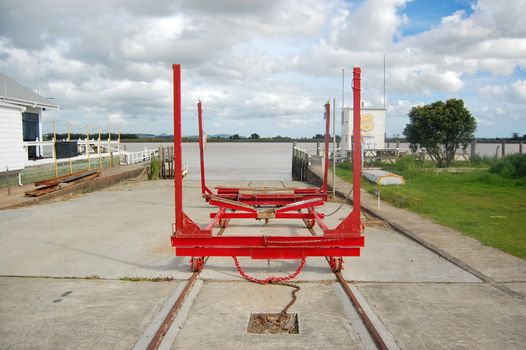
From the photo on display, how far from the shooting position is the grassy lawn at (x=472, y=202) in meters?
9.63

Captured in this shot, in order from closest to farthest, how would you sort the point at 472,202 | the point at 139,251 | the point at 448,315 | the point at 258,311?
the point at 448,315, the point at 258,311, the point at 139,251, the point at 472,202

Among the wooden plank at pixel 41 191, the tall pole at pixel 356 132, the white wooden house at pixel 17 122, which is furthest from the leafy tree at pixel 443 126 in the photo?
the tall pole at pixel 356 132

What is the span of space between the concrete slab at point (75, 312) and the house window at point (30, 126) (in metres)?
19.8

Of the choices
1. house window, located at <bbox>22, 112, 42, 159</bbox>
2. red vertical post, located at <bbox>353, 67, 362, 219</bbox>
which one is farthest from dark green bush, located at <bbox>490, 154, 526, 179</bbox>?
house window, located at <bbox>22, 112, 42, 159</bbox>

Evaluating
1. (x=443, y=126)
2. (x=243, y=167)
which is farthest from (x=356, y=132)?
(x=243, y=167)

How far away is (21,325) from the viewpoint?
507cm

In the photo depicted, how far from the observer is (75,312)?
17.9 feet

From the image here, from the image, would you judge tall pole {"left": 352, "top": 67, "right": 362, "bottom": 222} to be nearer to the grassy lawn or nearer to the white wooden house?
the grassy lawn

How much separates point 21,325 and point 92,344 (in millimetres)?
976

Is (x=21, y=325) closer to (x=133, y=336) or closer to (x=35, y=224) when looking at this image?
(x=133, y=336)

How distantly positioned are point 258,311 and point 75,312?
1984 mm

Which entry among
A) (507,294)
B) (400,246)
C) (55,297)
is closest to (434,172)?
(400,246)

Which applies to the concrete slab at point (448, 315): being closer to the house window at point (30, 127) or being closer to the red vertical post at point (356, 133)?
the red vertical post at point (356, 133)

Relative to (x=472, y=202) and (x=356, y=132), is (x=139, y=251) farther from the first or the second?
(x=472, y=202)
